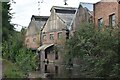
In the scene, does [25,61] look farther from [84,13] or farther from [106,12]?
[84,13]

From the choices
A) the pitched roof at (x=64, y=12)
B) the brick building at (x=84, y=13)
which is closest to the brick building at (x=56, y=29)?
the pitched roof at (x=64, y=12)

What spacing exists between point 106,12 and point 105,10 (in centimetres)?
20

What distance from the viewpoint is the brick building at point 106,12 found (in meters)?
19.5

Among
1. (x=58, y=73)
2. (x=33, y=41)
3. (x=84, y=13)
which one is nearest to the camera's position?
(x=58, y=73)

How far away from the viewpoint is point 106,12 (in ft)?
68.5

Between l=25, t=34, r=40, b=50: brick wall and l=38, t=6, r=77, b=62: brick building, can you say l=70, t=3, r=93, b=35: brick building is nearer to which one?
l=38, t=6, r=77, b=62: brick building

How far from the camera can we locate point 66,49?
19500 mm

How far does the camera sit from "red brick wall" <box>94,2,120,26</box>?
19875mm

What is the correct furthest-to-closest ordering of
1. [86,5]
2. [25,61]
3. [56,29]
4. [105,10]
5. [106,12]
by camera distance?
1. [56,29]
2. [86,5]
3. [105,10]
4. [106,12]
5. [25,61]

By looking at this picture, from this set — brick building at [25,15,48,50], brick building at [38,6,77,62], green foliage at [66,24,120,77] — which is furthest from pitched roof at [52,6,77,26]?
green foliage at [66,24,120,77]

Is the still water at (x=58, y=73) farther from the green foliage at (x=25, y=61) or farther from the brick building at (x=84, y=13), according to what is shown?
the brick building at (x=84, y=13)

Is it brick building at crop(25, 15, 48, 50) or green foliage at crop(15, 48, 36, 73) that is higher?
brick building at crop(25, 15, 48, 50)

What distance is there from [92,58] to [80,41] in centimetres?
292

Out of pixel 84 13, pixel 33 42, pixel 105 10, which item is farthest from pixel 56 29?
pixel 105 10
